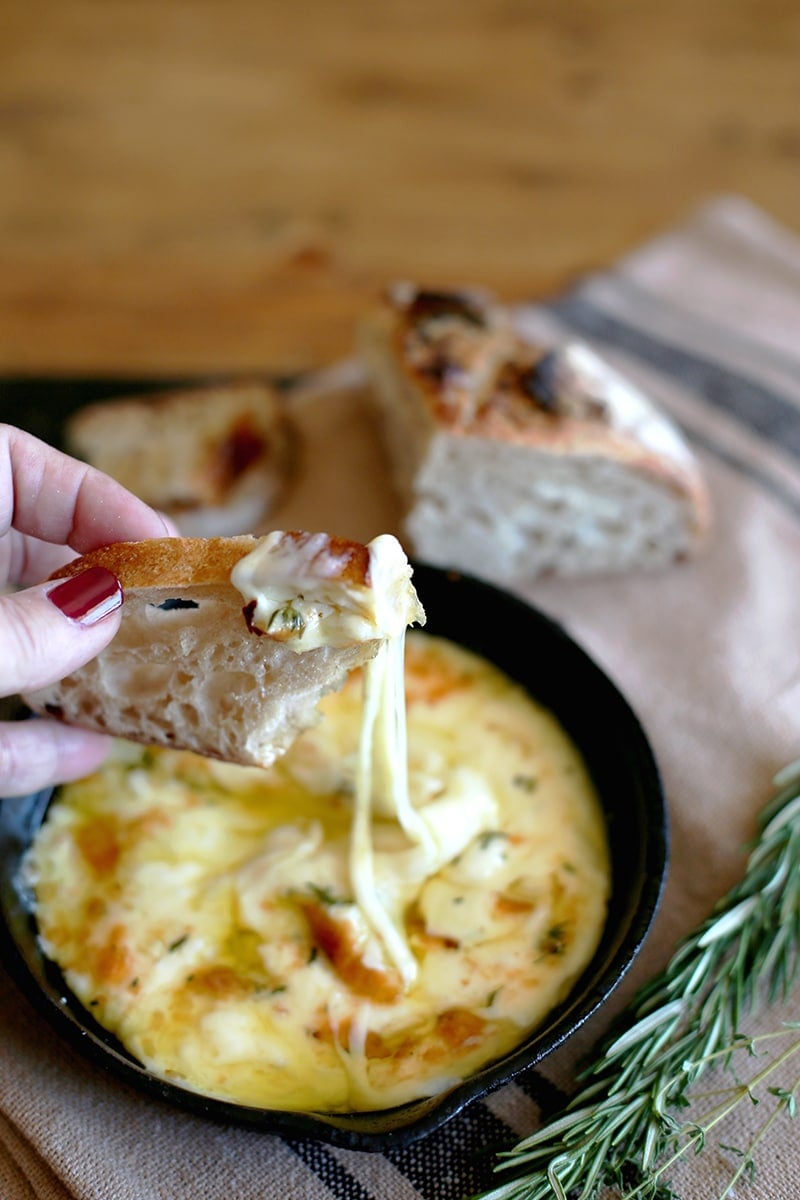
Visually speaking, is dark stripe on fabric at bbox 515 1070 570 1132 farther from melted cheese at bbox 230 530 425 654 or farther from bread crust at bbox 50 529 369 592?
bread crust at bbox 50 529 369 592

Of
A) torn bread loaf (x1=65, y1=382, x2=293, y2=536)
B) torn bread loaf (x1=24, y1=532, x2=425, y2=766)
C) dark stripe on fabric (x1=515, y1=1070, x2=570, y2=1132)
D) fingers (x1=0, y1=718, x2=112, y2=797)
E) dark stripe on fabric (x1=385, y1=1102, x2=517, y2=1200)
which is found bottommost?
dark stripe on fabric (x1=385, y1=1102, x2=517, y2=1200)

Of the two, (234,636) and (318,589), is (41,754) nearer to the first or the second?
(234,636)

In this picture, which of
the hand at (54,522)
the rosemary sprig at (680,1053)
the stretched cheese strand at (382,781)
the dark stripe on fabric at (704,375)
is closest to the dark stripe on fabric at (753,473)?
the dark stripe on fabric at (704,375)

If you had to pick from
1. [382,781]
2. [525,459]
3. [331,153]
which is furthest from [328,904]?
[331,153]

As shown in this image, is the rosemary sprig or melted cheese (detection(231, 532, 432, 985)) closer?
melted cheese (detection(231, 532, 432, 985))

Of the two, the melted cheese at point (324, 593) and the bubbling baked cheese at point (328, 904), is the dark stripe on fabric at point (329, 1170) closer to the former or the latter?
the bubbling baked cheese at point (328, 904)

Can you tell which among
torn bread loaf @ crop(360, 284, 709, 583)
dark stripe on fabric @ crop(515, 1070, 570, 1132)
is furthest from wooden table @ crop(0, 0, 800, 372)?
dark stripe on fabric @ crop(515, 1070, 570, 1132)

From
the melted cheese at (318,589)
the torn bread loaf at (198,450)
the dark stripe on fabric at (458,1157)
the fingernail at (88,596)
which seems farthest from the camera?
the torn bread loaf at (198,450)
